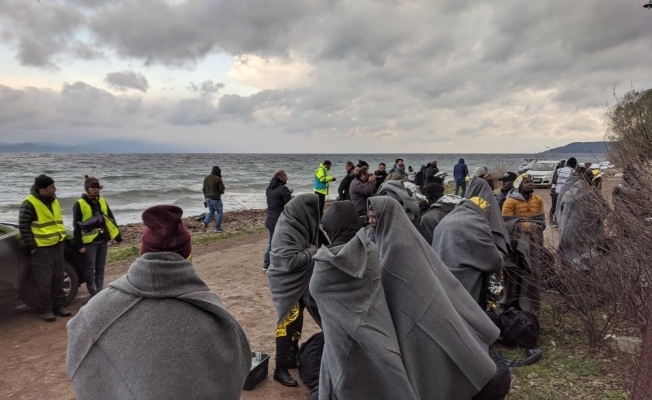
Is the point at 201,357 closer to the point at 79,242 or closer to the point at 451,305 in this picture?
the point at 451,305

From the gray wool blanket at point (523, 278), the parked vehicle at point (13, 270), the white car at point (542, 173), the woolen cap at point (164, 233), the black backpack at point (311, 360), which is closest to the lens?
the woolen cap at point (164, 233)

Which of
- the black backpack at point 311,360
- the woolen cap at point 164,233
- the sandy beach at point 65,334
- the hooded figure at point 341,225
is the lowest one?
the sandy beach at point 65,334

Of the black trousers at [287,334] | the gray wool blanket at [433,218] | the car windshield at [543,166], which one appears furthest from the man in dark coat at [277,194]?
the car windshield at [543,166]

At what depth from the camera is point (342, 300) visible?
8.52 ft

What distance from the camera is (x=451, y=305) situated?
2881mm

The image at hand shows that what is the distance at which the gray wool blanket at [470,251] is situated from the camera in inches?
168

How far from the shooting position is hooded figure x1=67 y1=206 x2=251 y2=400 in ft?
5.73

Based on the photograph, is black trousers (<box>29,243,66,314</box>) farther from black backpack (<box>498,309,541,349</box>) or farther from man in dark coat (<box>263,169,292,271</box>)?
black backpack (<box>498,309,541,349</box>)

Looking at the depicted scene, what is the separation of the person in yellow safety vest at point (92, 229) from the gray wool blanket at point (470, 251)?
15.3ft

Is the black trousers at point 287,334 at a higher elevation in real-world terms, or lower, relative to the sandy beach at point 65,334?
higher

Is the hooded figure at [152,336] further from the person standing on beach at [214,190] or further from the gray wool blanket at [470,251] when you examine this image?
the person standing on beach at [214,190]

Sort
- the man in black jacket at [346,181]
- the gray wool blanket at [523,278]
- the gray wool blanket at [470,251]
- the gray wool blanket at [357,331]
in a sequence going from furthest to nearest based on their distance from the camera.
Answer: the man in black jacket at [346,181]
the gray wool blanket at [523,278]
the gray wool blanket at [470,251]
the gray wool blanket at [357,331]

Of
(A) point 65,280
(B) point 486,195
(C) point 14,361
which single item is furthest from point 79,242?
(B) point 486,195

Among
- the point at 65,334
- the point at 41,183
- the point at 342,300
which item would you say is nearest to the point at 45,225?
the point at 41,183
